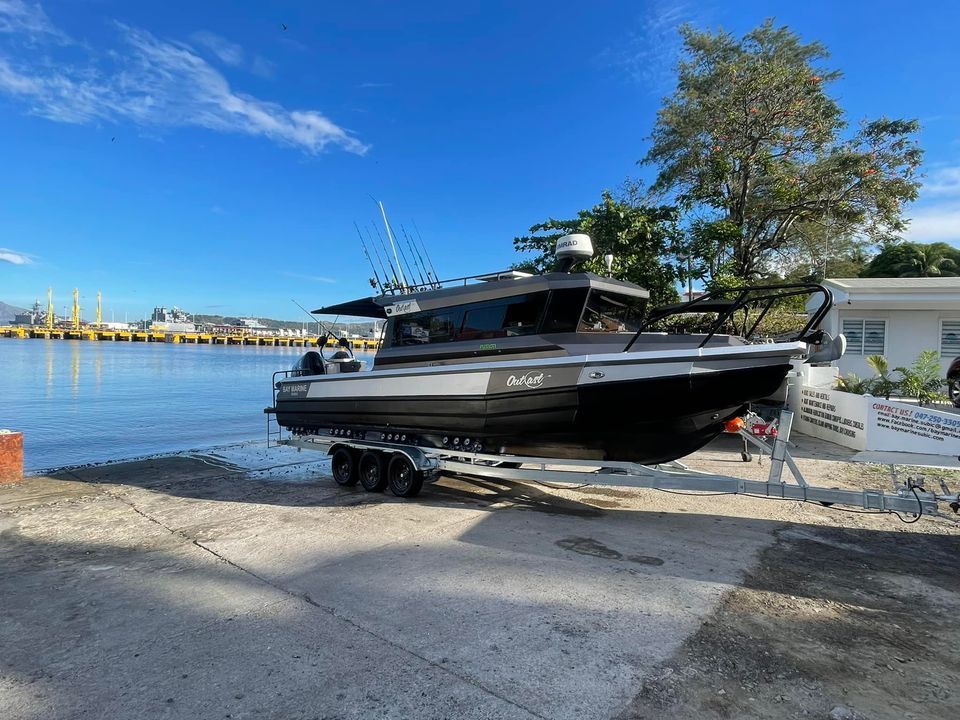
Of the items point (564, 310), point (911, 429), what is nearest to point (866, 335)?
point (911, 429)

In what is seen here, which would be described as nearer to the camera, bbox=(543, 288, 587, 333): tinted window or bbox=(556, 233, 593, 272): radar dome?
bbox=(543, 288, 587, 333): tinted window

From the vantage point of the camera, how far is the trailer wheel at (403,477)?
7.15m

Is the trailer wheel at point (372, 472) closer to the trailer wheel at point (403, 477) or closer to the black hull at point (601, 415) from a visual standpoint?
the trailer wheel at point (403, 477)

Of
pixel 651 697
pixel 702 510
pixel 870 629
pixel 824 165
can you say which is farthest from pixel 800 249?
pixel 651 697

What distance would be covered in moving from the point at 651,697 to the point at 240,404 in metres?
24.2

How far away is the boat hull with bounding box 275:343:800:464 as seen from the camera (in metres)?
5.46

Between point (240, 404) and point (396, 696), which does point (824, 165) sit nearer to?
point (396, 696)

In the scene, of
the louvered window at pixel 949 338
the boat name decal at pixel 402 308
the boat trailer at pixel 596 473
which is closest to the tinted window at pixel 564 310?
the boat trailer at pixel 596 473

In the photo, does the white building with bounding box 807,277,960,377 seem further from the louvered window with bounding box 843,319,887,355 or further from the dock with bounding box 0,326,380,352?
the dock with bounding box 0,326,380,352

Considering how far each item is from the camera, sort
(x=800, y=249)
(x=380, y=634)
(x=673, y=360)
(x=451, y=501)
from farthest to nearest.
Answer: (x=800, y=249), (x=451, y=501), (x=673, y=360), (x=380, y=634)

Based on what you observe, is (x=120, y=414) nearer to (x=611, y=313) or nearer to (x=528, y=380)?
(x=528, y=380)

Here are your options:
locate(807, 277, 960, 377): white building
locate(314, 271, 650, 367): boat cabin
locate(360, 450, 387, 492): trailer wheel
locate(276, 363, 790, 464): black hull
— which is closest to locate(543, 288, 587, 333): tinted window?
locate(314, 271, 650, 367): boat cabin

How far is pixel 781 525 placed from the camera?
20.2 ft

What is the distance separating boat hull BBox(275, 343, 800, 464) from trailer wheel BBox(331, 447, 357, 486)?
29.2 inches
